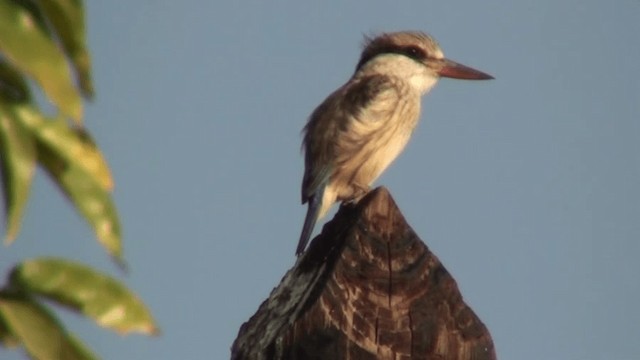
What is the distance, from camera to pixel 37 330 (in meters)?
1.12

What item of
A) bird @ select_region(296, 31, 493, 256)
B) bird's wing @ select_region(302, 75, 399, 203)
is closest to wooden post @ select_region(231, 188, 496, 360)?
bird @ select_region(296, 31, 493, 256)

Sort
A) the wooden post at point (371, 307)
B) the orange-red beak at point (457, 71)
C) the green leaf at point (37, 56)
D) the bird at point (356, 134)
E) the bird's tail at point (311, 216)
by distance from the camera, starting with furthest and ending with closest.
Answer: the orange-red beak at point (457, 71) → the bird at point (356, 134) → the bird's tail at point (311, 216) → the wooden post at point (371, 307) → the green leaf at point (37, 56)

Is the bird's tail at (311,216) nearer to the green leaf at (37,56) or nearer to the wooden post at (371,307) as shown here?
the wooden post at (371,307)

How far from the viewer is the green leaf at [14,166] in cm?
110

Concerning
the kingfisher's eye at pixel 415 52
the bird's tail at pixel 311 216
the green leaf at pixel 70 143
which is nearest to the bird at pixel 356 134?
the bird's tail at pixel 311 216

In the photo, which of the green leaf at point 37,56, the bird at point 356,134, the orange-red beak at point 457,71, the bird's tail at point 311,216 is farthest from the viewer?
the orange-red beak at point 457,71

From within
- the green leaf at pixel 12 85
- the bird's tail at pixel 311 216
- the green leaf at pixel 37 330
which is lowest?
the green leaf at pixel 37 330

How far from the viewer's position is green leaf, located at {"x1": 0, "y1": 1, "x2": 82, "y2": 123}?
3.59ft

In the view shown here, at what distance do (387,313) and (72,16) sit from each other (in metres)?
1.70

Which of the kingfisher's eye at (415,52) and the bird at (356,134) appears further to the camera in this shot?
the kingfisher's eye at (415,52)

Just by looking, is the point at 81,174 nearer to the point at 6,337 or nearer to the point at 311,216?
the point at 6,337

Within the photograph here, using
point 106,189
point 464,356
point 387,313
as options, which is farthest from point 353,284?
point 106,189

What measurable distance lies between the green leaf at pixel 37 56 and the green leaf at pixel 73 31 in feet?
0.11

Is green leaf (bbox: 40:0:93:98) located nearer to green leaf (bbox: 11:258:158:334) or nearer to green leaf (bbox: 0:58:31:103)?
green leaf (bbox: 0:58:31:103)
